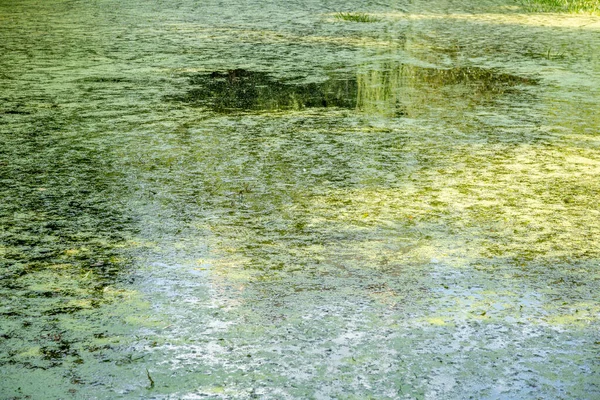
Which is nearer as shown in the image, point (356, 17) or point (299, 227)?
point (299, 227)

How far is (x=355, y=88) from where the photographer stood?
2928 mm

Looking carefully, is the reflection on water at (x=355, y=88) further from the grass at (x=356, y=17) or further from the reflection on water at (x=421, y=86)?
the grass at (x=356, y=17)

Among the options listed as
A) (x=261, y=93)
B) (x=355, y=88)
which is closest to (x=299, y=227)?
(x=261, y=93)

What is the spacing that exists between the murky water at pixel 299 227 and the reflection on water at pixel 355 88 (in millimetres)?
15

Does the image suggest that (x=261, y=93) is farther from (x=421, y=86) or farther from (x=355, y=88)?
(x=421, y=86)

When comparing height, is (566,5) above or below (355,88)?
above

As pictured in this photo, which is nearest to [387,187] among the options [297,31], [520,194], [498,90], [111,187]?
[520,194]

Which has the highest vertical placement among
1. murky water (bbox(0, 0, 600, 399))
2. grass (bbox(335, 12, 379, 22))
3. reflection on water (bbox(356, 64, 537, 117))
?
grass (bbox(335, 12, 379, 22))

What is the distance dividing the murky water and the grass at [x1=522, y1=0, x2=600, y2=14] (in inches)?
64.1

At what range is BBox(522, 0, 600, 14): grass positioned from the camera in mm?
4977

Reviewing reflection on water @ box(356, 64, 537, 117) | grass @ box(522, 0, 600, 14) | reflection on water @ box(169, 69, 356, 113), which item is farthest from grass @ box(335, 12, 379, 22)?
reflection on water @ box(169, 69, 356, 113)

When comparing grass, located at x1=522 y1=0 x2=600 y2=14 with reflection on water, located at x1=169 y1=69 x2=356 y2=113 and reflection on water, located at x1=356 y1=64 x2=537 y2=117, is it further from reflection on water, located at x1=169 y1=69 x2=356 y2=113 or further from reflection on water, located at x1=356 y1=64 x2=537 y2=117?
reflection on water, located at x1=169 y1=69 x2=356 y2=113

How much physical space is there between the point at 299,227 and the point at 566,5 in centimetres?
411

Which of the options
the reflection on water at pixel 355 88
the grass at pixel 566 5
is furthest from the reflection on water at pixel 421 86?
the grass at pixel 566 5
